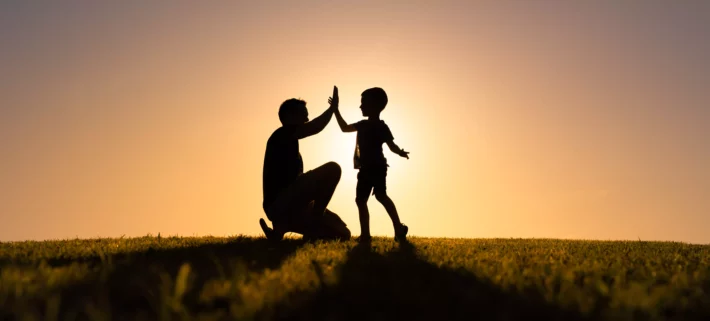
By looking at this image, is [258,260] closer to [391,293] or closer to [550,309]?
[391,293]

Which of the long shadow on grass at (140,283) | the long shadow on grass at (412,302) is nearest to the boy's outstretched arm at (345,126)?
the long shadow on grass at (140,283)

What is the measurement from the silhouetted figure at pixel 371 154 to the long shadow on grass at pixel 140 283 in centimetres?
272

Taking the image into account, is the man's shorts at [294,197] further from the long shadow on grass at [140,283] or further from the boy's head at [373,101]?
the long shadow on grass at [140,283]

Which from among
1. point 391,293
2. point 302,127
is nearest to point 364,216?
point 302,127

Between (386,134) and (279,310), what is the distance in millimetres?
6434

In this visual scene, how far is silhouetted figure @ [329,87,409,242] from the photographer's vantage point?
9.80 m

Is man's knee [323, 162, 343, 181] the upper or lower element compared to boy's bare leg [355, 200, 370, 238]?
upper

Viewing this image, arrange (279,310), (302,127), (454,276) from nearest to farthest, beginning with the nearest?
(279,310)
(454,276)
(302,127)

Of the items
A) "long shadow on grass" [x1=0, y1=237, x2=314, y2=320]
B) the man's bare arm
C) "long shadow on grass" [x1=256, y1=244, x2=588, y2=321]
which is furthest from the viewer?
the man's bare arm

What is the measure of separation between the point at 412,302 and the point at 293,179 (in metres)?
5.79

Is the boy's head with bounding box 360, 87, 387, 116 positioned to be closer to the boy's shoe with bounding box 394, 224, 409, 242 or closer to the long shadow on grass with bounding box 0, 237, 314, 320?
the boy's shoe with bounding box 394, 224, 409, 242

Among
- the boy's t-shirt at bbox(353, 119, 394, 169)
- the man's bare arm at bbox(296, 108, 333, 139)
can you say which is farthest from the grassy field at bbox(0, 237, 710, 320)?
the boy's t-shirt at bbox(353, 119, 394, 169)

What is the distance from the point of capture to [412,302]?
398 centimetres

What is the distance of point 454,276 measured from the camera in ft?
17.0
